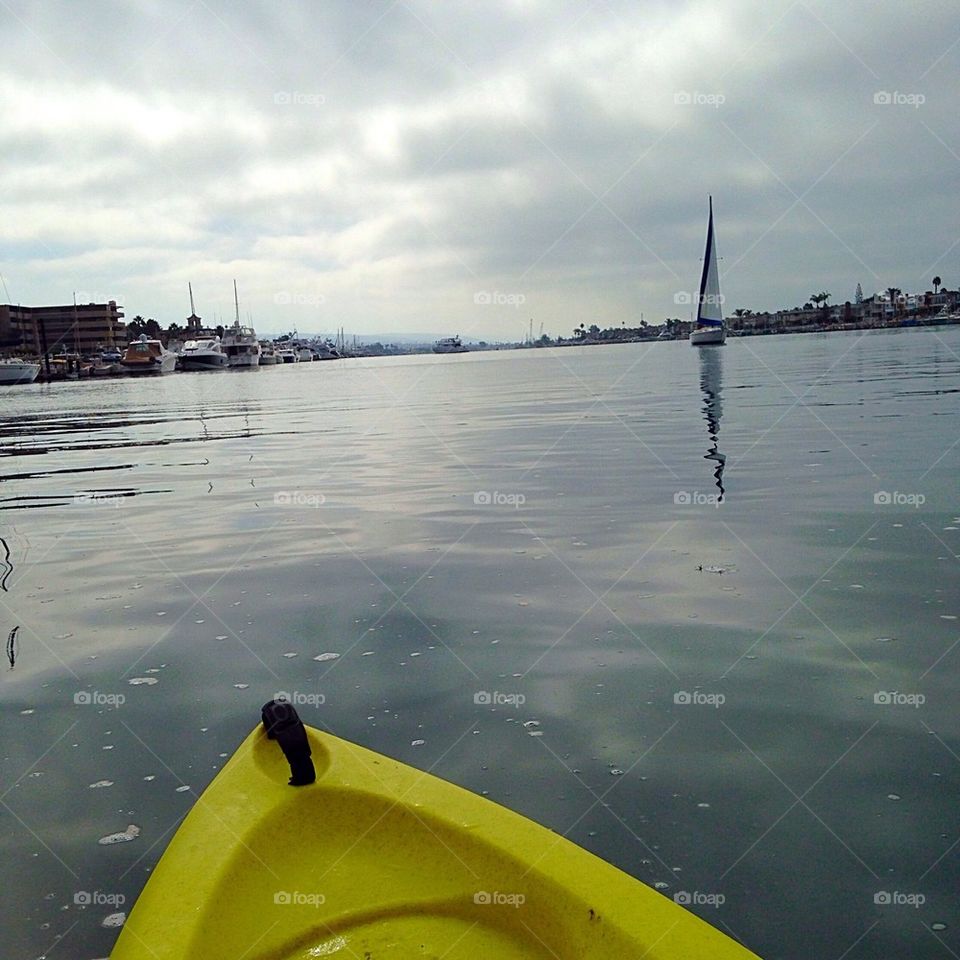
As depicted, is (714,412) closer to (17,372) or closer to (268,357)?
(17,372)

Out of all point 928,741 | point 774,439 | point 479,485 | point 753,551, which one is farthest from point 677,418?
point 928,741

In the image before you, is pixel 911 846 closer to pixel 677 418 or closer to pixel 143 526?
pixel 143 526

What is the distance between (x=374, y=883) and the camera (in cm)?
318

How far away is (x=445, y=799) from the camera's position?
3373 mm

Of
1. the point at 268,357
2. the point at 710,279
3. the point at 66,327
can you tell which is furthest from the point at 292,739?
the point at 66,327

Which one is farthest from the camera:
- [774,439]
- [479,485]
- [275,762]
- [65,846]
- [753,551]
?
[774,439]

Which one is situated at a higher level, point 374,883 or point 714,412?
point 714,412

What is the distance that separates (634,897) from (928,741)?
267 centimetres

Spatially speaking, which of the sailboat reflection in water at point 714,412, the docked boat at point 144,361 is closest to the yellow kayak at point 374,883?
the sailboat reflection in water at point 714,412

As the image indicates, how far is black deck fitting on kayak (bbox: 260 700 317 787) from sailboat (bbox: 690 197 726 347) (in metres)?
64.4

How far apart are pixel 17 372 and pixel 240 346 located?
3339 cm

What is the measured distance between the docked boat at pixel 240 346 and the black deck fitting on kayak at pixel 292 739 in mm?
106252

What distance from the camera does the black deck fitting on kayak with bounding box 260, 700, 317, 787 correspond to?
3521mm

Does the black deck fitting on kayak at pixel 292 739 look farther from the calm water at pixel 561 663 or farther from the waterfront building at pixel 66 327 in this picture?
the waterfront building at pixel 66 327
